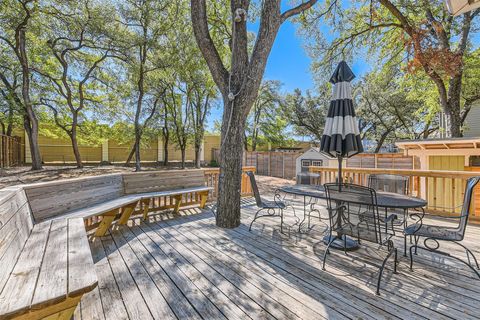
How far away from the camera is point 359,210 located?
2361 mm

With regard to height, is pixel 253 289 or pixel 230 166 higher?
pixel 230 166

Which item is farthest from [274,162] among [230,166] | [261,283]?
[261,283]

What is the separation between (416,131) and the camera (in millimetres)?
15508

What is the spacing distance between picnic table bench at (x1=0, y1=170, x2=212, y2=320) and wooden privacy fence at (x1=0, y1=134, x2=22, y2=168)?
1294 centimetres

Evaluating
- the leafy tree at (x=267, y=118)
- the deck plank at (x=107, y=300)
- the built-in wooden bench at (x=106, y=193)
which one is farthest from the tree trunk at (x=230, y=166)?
the leafy tree at (x=267, y=118)

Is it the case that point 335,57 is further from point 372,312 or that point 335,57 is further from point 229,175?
point 372,312

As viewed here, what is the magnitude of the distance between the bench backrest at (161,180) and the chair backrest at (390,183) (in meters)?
3.41

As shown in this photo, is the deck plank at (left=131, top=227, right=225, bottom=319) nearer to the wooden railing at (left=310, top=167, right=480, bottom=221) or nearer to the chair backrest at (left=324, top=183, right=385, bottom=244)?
the chair backrest at (left=324, top=183, right=385, bottom=244)

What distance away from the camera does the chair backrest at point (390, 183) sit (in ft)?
12.1

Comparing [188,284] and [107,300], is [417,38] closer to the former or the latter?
[188,284]

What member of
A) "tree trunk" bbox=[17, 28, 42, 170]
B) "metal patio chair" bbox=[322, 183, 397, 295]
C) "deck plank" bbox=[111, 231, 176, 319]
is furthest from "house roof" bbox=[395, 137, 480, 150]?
"tree trunk" bbox=[17, 28, 42, 170]

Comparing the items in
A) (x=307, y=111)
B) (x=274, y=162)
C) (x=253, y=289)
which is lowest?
(x=253, y=289)

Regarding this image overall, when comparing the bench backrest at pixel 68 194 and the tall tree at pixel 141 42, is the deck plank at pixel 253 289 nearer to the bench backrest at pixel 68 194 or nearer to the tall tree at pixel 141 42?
the bench backrest at pixel 68 194

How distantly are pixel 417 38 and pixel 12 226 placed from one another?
831 centimetres
